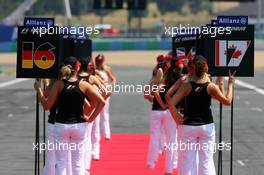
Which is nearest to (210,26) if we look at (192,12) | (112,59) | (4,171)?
(4,171)

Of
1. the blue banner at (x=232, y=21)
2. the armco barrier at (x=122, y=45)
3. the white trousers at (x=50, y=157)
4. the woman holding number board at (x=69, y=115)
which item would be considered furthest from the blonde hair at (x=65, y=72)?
the armco barrier at (x=122, y=45)

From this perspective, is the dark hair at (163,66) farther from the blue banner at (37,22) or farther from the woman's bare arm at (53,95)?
the woman's bare arm at (53,95)

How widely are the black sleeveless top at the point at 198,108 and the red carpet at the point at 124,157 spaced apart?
12.7ft

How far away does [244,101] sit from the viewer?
32688mm

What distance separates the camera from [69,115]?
37.1ft

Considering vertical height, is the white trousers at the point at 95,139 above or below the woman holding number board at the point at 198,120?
below

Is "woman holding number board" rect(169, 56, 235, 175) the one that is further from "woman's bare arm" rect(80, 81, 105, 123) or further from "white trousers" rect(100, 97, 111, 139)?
"white trousers" rect(100, 97, 111, 139)

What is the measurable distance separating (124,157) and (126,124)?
7.09m

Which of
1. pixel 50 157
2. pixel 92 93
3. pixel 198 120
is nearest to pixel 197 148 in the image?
pixel 198 120

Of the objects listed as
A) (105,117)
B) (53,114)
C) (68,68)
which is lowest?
(105,117)

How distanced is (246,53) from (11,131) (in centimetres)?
1088

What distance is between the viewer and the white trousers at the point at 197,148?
37.1 feet

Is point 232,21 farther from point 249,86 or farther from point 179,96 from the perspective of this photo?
point 249,86

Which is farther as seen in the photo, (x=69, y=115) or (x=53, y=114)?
(x=53, y=114)
